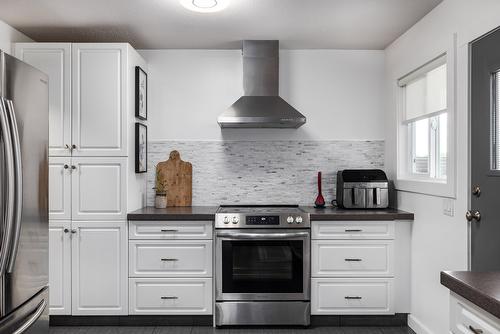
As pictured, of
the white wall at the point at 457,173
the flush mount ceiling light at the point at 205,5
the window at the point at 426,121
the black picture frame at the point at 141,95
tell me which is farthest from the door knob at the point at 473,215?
the black picture frame at the point at 141,95

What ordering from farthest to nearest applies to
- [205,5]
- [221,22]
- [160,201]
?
[160,201] → [221,22] → [205,5]

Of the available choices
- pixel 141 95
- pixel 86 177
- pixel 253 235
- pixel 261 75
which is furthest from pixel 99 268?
pixel 261 75

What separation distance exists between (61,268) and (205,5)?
2308 millimetres

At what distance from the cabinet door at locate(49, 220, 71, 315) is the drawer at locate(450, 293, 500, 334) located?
9.53 ft

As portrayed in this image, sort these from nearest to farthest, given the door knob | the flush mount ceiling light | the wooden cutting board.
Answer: the door knob < the flush mount ceiling light < the wooden cutting board

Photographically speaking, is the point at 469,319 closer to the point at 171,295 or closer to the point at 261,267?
the point at 261,267

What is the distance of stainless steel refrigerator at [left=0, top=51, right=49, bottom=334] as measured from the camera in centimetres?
169

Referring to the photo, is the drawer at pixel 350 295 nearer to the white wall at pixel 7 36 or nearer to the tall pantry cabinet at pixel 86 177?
the tall pantry cabinet at pixel 86 177

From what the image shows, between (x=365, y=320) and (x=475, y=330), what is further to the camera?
(x=365, y=320)

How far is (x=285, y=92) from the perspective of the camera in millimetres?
4062

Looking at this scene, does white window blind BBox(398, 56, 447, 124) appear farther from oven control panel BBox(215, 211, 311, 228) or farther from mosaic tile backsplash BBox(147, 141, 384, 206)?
oven control panel BBox(215, 211, 311, 228)

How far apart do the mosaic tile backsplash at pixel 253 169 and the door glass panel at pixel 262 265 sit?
73 cm

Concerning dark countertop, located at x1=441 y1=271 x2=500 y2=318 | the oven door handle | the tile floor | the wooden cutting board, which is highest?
the wooden cutting board

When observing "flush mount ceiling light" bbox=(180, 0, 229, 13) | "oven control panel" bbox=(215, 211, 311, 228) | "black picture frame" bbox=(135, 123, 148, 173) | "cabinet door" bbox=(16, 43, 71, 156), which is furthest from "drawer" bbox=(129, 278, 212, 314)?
"flush mount ceiling light" bbox=(180, 0, 229, 13)
